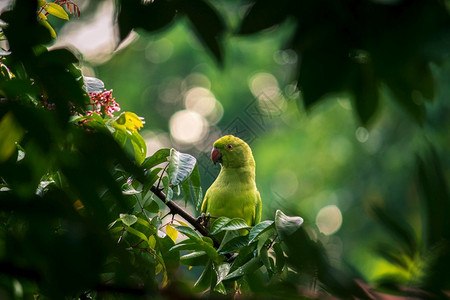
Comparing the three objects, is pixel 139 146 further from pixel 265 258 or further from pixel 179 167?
pixel 265 258

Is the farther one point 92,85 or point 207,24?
point 92,85

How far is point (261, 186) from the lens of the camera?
21.5 ft

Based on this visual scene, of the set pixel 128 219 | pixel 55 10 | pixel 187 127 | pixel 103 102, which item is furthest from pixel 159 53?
pixel 128 219

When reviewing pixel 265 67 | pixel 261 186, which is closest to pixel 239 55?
pixel 265 67

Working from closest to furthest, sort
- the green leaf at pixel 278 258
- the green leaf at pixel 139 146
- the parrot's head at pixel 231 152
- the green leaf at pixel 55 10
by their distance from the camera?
the green leaf at pixel 278 258, the green leaf at pixel 55 10, the green leaf at pixel 139 146, the parrot's head at pixel 231 152

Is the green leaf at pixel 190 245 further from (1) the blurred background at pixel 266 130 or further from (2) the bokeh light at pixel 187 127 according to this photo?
(2) the bokeh light at pixel 187 127

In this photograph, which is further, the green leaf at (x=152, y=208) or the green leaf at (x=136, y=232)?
the green leaf at (x=152, y=208)

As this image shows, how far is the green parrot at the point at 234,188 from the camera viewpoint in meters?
2.30

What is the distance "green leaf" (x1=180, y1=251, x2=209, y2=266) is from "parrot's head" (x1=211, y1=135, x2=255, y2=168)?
145cm

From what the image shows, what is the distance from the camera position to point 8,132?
1.33ft

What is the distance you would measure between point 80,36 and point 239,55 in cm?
597

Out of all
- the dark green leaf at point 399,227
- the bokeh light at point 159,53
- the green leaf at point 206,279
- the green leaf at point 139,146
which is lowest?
the bokeh light at point 159,53

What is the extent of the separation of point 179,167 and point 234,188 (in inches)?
51.5

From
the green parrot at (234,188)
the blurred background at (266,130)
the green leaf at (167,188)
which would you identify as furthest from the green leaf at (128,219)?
the blurred background at (266,130)
